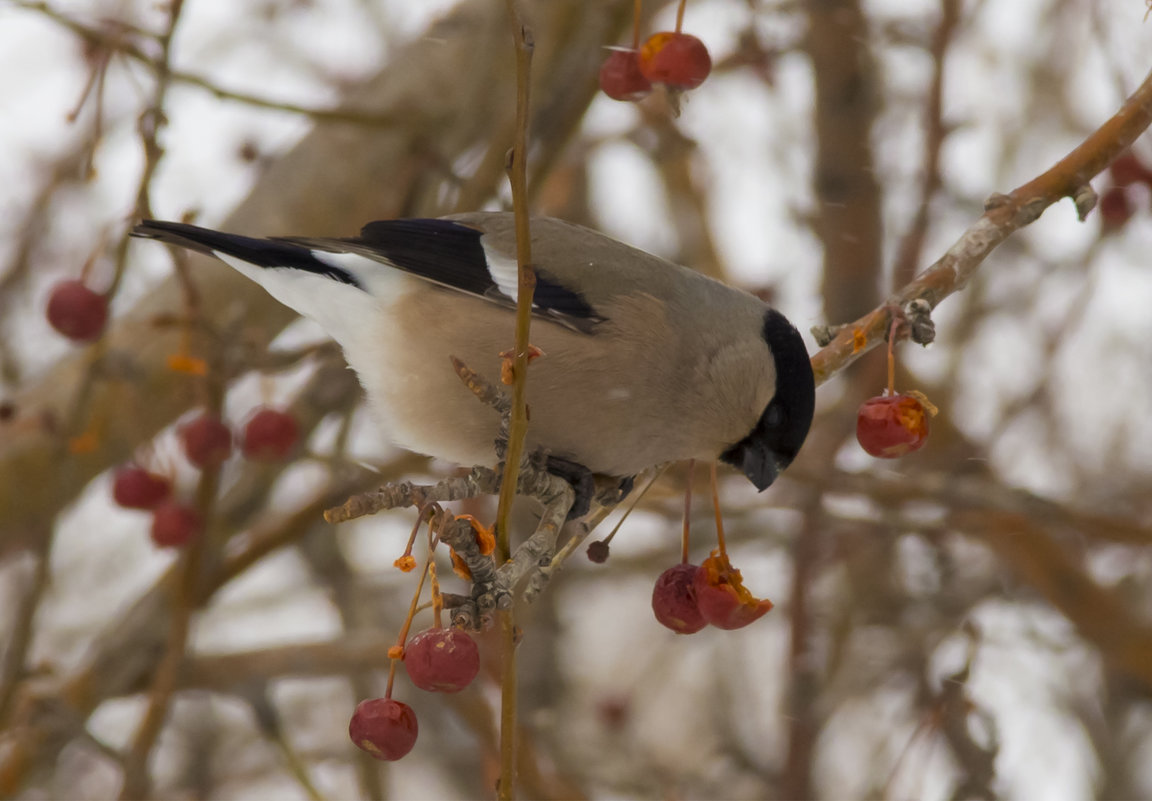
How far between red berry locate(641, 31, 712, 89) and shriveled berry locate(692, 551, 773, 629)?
3.76 ft

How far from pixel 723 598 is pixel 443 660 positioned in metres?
0.74

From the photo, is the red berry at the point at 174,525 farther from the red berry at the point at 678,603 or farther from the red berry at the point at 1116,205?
the red berry at the point at 1116,205

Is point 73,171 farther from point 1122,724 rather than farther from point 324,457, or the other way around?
point 1122,724

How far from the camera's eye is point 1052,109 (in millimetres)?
6383

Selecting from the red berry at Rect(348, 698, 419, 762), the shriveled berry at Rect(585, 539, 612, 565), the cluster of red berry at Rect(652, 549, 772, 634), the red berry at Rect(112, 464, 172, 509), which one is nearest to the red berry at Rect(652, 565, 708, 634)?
the cluster of red berry at Rect(652, 549, 772, 634)

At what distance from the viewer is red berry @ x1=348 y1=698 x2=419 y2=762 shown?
6.71 ft

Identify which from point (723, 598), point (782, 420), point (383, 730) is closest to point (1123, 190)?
point (782, 420)

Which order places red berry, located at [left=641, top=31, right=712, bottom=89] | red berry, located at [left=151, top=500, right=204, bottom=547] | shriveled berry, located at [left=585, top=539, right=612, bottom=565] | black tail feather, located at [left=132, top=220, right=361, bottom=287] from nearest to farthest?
shriveled berry, located at [left=585, top=539, right=612, bottom=565] < red berry, located at [left=641, top=31, right=712, bottom=89] < black tail feather, located at [left=132, top=220, right=361, bottom=287] < red berry, located at [left=151, top=500, right=204, bottom=547]

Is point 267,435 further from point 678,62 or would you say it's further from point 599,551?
point 678,62

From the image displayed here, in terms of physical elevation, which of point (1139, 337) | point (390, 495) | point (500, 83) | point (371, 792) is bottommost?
point (390, 495)

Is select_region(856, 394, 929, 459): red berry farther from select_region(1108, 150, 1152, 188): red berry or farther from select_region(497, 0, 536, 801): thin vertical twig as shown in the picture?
select_region(1108, 150, 1152, 188): red berry

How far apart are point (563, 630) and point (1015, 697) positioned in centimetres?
227

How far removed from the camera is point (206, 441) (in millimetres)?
3270

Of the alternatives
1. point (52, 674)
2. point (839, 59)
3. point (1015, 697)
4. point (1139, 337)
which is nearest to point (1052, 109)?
point (1139, 337)
